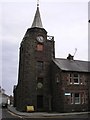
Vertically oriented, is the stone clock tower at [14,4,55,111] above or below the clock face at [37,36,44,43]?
below

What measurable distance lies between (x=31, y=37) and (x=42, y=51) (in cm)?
312

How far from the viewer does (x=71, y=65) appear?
43.6 meters

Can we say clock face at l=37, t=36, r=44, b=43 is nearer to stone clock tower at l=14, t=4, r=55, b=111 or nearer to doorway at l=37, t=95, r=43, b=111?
stone clock tower at l=14, t=4, r=55, b=111

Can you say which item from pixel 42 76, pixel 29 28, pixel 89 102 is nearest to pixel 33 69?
pixel 42 76

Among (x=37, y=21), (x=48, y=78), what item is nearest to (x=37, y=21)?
(x=37, y=21)

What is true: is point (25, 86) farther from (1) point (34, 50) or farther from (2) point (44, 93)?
(1) point (34, 50)

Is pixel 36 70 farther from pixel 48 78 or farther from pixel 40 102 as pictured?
pixel 40 102

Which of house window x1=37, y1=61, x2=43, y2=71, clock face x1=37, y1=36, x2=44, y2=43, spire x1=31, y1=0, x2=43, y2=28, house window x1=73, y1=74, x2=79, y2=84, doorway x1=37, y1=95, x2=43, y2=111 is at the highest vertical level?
spire x1=31, y1=0, x2=43, y2=28

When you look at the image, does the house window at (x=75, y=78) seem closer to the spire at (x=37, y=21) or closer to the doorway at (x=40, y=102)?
the doorway at (x=40, y=102)

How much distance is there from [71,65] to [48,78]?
462 cm

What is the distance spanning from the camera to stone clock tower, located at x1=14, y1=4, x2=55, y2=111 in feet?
138

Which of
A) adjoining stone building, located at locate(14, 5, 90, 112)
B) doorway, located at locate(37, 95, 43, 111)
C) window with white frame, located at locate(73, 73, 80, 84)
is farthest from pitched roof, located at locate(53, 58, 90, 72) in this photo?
doorway, located at locate(37, 95, 43, 111)

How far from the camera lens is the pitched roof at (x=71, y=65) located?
41.6m

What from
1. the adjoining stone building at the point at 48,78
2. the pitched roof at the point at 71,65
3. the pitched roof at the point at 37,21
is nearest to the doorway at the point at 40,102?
the adjoining stone building at the point at 48,78
